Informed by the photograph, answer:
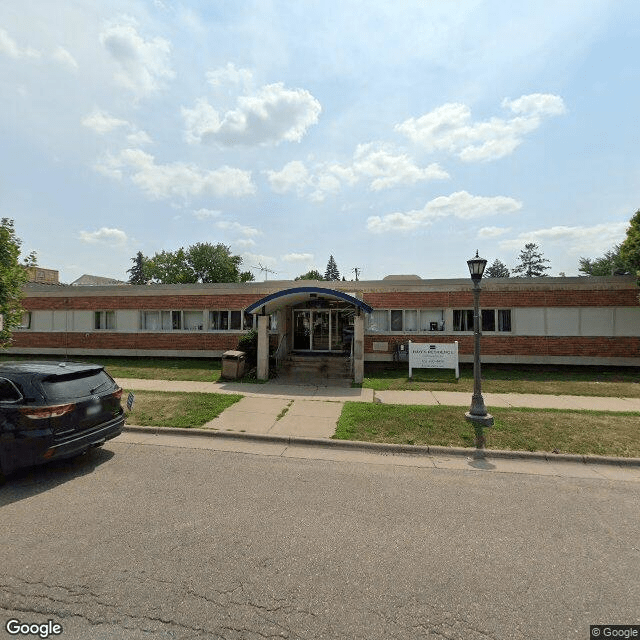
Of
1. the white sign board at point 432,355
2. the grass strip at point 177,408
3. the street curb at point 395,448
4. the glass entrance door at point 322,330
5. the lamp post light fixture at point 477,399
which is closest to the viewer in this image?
the street curb at point 395,448

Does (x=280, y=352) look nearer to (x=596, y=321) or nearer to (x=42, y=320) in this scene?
(x=42, y=320)

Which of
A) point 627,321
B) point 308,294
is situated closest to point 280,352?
point 308,294

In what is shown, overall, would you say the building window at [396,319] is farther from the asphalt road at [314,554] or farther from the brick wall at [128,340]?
the asphalt road at [314,554]

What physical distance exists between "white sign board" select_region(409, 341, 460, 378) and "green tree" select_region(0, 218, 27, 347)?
13.2 m

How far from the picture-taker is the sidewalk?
7750 millimetres

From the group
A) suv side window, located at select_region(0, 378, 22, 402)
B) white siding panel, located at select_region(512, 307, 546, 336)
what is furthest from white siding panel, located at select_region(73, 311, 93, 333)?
white siding panel, located at select_region(512, 307, 546, 336)

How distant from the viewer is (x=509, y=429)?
754 cm

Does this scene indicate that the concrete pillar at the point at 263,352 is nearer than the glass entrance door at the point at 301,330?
Yes

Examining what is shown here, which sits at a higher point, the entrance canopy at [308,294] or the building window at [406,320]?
the entrance canopy at [308,294]

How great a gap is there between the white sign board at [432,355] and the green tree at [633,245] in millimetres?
7816

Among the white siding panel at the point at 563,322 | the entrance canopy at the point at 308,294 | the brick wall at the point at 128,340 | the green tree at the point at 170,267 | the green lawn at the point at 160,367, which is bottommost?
the green lawn at the point at 160,367

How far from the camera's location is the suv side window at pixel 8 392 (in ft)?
16.1

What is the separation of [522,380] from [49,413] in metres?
14.0

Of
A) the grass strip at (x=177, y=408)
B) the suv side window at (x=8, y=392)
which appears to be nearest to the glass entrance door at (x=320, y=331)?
the grass strip at (x=177, y=408)
